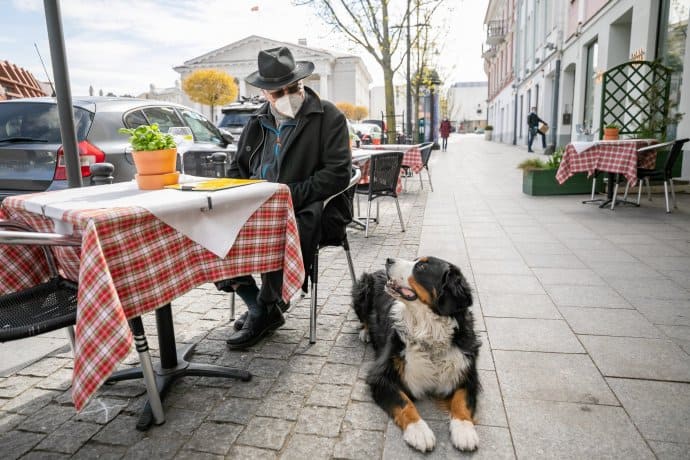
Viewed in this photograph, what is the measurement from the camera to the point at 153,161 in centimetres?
260

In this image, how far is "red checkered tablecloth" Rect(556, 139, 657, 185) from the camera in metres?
7.44

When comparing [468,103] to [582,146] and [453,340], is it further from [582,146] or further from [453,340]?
[453,340]

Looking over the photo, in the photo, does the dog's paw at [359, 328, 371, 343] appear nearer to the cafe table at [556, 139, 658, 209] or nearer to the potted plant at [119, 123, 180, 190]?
the potted plant at [119, 123, 180, 190]

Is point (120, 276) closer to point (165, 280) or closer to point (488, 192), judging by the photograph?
point (165, 280)

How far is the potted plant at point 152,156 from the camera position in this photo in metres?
2.57

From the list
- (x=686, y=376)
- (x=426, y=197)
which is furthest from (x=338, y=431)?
(x=426, y=197)

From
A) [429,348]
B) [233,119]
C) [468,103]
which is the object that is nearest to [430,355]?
[429,348]

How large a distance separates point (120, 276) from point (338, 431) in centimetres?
119

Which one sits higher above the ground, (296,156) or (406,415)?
(296,156)

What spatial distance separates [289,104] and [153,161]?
1.06 m

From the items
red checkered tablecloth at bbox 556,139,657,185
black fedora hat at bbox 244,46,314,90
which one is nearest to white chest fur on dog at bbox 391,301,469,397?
black fedora hat at bbox 244,46,314,90
